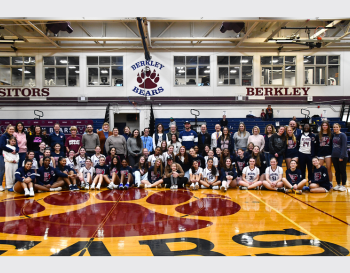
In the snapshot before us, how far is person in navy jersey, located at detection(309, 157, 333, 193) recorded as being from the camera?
622 centimetres

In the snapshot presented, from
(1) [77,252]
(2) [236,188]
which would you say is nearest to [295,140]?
(2) [236,188]

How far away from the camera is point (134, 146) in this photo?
25.1ft

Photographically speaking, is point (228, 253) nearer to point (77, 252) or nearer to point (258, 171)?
point (77, 252)

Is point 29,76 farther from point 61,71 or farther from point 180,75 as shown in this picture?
point 180,75

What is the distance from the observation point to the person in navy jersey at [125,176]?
22.3 ft

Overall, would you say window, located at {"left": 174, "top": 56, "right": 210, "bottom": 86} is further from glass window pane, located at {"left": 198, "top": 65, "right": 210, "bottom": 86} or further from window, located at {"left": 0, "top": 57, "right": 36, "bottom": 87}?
window, located at {"left": 0, "top": 57, "right": 36, "bottom": 87}

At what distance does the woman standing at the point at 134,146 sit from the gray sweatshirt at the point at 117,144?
0.15m

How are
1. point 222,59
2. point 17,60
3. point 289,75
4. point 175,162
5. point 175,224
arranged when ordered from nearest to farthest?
point 175,224
point 175,162
point 17,60
point 222,59
point 289,75

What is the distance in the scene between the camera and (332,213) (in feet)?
15.2

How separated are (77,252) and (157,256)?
95 cm

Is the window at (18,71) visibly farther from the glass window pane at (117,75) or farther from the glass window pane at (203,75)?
the glass window pane at (203,75)

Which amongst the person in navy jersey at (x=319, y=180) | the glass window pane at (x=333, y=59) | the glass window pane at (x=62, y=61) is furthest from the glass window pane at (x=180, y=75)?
the person in navy jersey at (x=319, y=180)

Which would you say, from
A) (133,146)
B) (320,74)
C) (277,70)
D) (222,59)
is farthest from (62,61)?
(320,74)

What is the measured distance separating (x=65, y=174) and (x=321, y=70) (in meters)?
14.5
